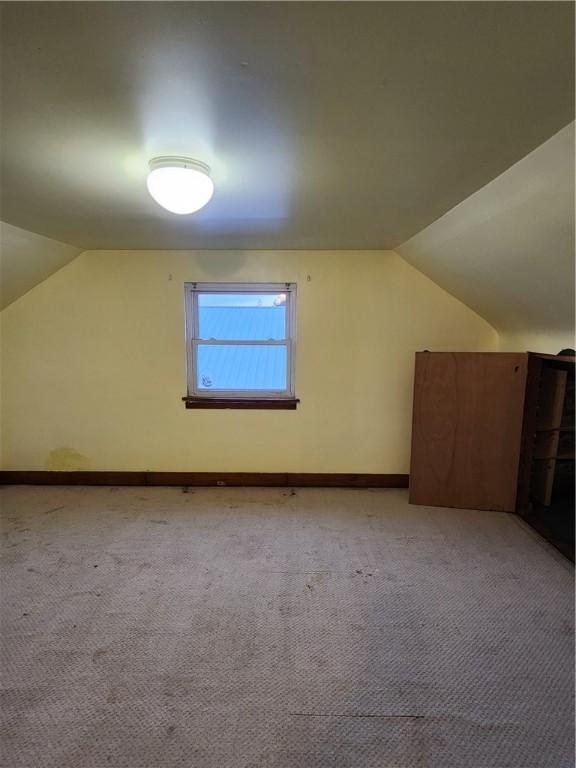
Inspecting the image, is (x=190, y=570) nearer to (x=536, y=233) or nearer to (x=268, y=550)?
(x=268, y=550)

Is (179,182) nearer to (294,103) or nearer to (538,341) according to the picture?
(294,103)

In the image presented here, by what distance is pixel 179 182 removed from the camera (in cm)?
138

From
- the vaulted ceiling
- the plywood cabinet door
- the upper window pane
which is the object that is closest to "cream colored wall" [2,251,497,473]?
the upper window pane

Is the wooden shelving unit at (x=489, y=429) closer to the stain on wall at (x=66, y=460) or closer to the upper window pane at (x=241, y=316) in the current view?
the upper window pane at (x=241, y=316)

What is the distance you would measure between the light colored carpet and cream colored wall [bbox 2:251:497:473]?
2.20 feet

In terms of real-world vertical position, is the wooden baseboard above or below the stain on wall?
below

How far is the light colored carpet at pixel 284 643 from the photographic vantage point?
47.3 inches

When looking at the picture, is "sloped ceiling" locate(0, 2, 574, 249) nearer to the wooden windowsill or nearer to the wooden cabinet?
the wooden cabinet

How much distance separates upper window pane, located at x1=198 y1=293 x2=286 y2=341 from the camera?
3.06 meters

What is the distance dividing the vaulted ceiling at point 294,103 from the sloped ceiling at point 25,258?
0.37 meters

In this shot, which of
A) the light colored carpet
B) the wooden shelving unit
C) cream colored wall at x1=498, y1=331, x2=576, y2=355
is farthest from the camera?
the wooden shelving unit

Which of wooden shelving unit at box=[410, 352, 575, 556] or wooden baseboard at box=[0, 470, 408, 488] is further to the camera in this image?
wooden baseboard at box=[0, 470, 408, 488]

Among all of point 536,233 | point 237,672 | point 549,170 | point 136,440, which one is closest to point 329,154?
point 549,170

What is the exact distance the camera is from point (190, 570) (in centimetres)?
207
